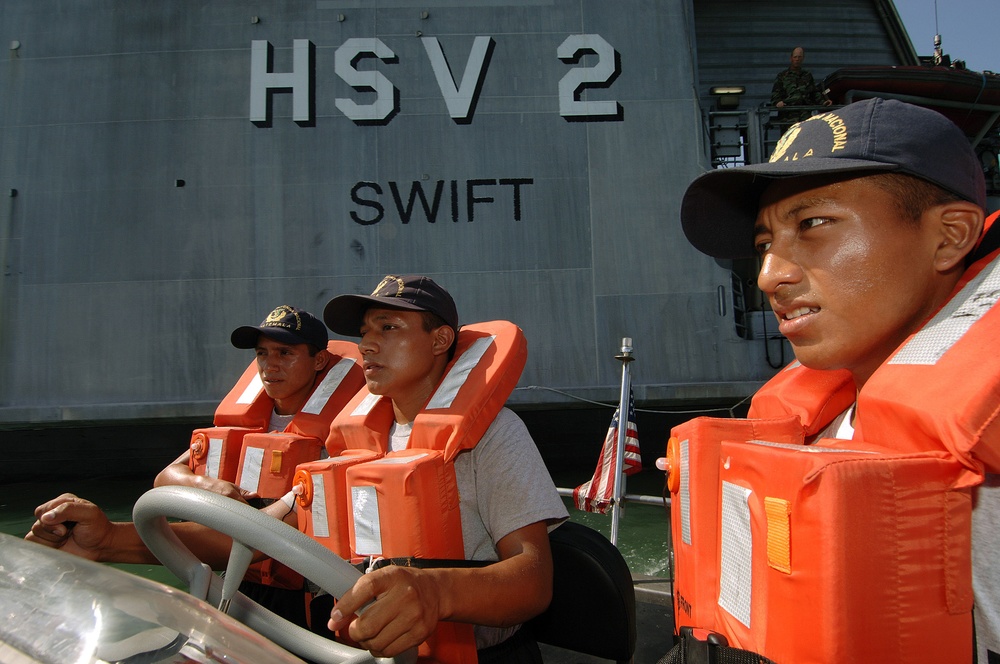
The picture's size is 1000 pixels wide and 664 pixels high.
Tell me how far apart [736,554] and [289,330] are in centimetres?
240

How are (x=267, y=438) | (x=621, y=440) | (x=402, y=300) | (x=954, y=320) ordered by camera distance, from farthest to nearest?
1. (x=621, y=440)
2. (x=267, y=438)
3. (x=402, y=300)
4. (x=954, y=320)

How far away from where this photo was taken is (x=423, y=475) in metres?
1.62

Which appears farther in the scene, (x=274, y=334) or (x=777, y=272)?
(x=274, y=334)

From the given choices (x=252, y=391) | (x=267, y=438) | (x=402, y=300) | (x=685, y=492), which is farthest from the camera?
(x=252, y=391)

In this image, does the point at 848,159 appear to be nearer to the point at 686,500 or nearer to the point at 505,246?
the point at 686,500

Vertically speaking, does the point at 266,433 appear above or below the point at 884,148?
below

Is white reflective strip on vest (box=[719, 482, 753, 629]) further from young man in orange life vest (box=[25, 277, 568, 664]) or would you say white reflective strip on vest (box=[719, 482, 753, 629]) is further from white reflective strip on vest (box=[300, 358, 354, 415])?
white reflective strip on vest (box=[300, 358, 354, 415])

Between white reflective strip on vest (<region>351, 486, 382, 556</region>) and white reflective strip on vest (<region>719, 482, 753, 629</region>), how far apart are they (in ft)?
2.87

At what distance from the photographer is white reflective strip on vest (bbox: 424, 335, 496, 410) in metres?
1.89

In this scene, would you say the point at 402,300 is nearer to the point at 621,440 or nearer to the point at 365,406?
the point at 365,406

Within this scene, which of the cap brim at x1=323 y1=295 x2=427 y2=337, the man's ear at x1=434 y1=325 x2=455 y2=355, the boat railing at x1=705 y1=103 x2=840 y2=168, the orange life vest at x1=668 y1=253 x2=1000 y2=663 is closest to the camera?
the orange life vest at x1=668 y1=253 x2=1000 y2=663

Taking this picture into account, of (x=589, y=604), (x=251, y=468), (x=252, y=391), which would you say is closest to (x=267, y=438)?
(x=251, y=468)

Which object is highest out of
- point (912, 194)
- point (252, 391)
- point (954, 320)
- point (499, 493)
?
point (912, 194)

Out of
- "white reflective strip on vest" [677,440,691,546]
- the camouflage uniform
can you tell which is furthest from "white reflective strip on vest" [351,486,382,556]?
the camouflage uniform
